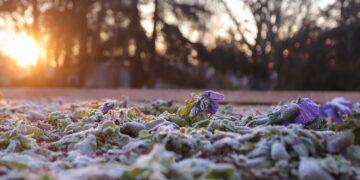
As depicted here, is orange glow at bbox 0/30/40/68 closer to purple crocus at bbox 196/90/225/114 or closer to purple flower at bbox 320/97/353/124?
purple crocus at bbox 196/90/225/114

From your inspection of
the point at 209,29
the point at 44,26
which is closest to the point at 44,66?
the point at 44,26

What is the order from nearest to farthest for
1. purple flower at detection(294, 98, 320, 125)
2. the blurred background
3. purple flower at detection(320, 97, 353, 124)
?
1. purple flower at detection(320, 97, 353, 124)
2. purple flower at detection(294, 98, 320, 125)
3. the blurred background

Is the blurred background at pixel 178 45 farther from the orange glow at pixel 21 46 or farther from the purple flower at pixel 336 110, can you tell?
the purple flower at pixel 336 110

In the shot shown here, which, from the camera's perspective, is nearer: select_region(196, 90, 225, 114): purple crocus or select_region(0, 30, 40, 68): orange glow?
select_region(196, 90, 225, 114): purple crocus

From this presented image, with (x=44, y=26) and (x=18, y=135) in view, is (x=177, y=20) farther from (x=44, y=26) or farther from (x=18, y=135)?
(x=18, y=135)

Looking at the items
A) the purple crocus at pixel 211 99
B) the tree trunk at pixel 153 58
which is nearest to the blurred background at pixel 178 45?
the tree trunk at pixel 153 58

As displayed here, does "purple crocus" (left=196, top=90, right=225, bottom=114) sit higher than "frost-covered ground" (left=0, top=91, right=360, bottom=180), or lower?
higher

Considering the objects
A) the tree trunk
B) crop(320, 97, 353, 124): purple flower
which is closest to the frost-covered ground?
crop(320, 97, 353, 124): purple flower
